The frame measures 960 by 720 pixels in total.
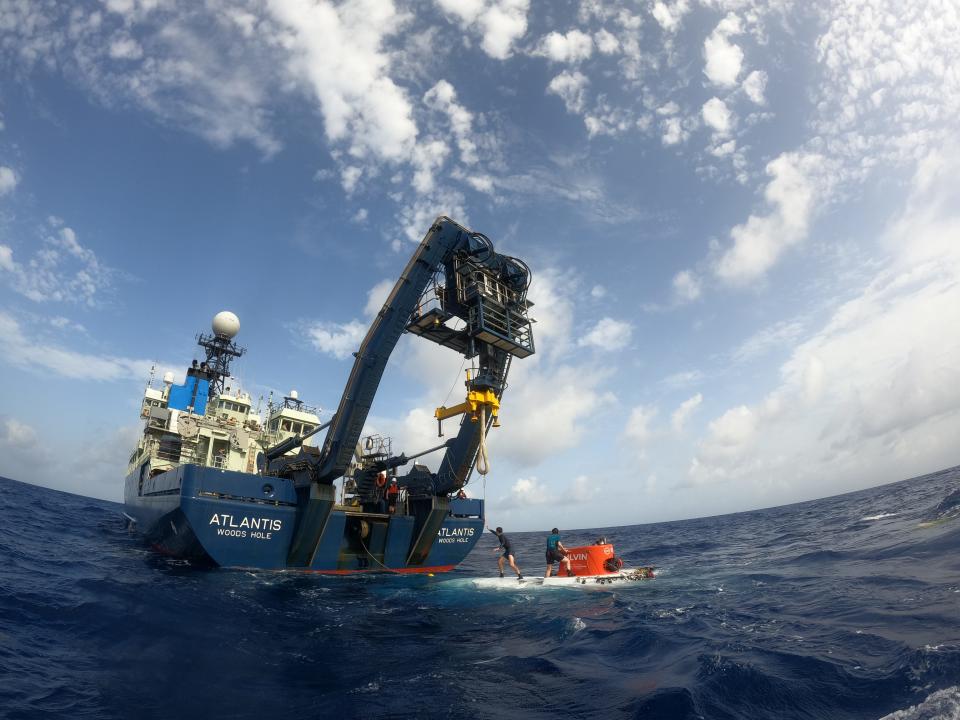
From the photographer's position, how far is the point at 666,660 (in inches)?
298

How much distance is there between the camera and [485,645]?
29.5 feet

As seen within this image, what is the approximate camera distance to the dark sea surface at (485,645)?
225 inches

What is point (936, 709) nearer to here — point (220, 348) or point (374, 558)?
point (374, 558)

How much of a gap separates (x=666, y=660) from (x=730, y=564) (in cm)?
1474

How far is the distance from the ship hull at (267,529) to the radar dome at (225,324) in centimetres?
1760

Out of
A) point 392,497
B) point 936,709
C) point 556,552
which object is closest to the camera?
point 936,709

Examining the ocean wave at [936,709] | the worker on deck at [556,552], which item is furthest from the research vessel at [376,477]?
the ocean wave at [936,709]

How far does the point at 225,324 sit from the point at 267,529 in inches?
1034

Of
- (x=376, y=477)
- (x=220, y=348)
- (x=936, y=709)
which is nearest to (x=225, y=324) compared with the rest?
(x=220, y=348)

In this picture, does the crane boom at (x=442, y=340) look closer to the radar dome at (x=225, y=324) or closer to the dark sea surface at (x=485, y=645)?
the dark sea surface at (x=485, y=645)

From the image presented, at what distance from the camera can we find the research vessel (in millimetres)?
16500

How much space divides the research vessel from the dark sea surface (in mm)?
2076

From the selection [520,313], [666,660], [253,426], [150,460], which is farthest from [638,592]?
[150,460]

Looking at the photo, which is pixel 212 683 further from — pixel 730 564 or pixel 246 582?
pixel 730 564
